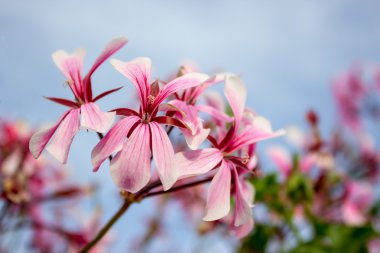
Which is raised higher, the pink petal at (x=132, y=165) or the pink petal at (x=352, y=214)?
the pink petal at (x=132, y=165)

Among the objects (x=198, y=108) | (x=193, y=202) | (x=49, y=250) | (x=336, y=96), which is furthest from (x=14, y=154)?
(x=336, y=96)

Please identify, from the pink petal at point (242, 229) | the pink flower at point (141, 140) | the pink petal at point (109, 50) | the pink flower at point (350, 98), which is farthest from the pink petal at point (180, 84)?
the pink flower at point (350, 98)

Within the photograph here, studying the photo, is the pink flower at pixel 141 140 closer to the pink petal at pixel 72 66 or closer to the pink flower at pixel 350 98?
the pink petal at pixel 72 66

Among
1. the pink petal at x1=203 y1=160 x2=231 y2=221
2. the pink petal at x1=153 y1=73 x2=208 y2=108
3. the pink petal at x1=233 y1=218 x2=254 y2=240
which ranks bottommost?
the pink petal at x1=233 y1=218 x2=254 y2=240

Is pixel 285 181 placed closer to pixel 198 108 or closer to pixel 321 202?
pixel 321 202

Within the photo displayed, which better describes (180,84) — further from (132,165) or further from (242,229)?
(242,229)

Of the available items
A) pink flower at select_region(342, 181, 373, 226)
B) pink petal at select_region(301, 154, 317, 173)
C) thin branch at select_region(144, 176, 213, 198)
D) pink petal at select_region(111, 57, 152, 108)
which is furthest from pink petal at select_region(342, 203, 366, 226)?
pink petal at select_region(111, 57, 152, 108)

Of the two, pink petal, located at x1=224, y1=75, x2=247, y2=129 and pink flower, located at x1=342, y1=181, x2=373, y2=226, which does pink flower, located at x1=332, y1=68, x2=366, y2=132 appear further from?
pink petal, located at x1=224, y1=75, x2=247, y2=129

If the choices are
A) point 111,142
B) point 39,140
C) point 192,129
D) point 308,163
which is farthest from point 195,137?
point 308,163
